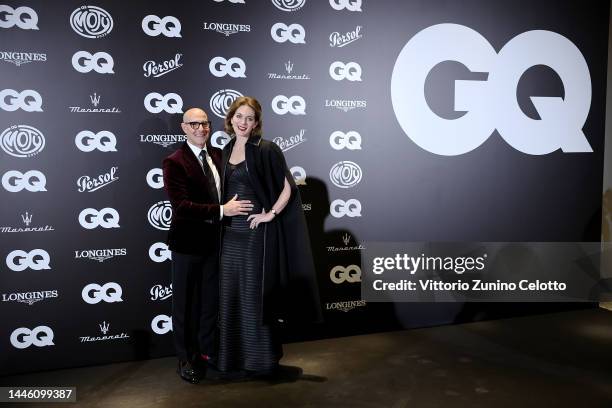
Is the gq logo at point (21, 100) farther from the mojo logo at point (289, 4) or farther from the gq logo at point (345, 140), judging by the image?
the gq logo at point (345, 140)

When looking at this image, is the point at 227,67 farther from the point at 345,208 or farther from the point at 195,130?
the point at 345,208

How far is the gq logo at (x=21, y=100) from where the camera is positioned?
343cm

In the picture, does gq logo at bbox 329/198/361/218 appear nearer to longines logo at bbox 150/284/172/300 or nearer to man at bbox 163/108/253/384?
man at bbox 163/108/253/384

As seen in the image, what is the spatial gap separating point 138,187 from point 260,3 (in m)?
1.55

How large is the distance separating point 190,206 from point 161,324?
1.10m

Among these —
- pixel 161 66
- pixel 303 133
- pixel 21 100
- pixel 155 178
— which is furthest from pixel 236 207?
pixel 21 100

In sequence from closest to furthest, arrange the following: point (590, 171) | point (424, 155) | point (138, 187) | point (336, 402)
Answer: point (336, 402) < point (138, 187) < point (424, 155) < point (590, 171)

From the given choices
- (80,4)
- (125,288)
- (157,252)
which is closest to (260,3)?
(80,4)

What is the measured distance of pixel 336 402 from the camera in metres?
3.04

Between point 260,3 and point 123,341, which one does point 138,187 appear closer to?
point 123,341

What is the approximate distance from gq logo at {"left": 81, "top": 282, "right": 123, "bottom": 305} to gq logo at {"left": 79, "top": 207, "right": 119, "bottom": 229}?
1.29 ft

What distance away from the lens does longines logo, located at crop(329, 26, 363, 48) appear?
414 cm

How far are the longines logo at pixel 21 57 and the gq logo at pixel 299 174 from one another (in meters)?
1.80

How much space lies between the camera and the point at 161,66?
3.72m
